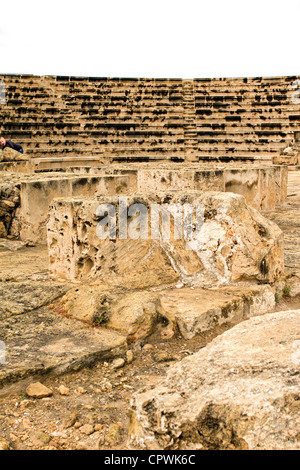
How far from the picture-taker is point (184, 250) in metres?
3.42

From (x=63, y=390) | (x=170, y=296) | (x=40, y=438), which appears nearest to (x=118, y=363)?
(x=63, y=390)

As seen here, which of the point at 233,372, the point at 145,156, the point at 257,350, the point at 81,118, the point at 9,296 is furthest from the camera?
the point at 81,118

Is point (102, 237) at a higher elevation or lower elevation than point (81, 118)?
lower

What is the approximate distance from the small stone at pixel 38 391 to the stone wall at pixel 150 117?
11.8 m

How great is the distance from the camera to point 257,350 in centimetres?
190

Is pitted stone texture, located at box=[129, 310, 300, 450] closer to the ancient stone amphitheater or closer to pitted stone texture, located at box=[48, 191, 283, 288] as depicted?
the ancient stone amphitheater

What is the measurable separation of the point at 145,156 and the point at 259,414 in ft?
41.2

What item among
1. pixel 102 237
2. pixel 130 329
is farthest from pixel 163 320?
pixel 102 237

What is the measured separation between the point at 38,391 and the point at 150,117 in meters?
13.6

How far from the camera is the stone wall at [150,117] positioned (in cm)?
1412

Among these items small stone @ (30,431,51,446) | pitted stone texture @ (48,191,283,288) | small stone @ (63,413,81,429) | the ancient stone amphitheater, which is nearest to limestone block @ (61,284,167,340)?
the ancient stone amphitheater

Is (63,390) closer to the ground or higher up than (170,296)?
closer to the ground

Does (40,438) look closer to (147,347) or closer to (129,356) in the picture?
(129,356)

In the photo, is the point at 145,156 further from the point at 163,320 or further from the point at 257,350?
the point at 257,350
